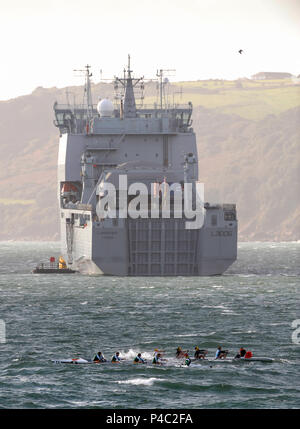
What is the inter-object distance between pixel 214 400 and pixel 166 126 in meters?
64.8

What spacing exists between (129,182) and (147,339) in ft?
127

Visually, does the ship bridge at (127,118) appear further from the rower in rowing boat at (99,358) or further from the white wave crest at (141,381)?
the white wave crest at (141,381)

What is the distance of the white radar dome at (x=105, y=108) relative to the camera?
108000 millimetres

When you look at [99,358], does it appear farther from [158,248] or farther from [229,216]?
[229,216]

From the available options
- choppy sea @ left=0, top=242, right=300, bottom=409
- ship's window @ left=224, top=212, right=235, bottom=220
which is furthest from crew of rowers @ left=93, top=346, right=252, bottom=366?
ship's window @ left=224, top=212, right=235, bottom=220

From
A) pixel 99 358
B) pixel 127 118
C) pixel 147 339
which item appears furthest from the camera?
pixel 127 118

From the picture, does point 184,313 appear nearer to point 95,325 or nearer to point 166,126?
point 95,325

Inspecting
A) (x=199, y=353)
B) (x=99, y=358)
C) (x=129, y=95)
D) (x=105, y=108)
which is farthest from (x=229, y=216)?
(x=99, y=358)

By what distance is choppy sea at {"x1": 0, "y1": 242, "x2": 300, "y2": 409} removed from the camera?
125 feet

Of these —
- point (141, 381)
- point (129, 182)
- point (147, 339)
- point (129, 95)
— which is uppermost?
point (129, 95)

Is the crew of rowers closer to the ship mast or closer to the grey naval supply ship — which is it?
the grey naval supply ship

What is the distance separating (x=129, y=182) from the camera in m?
88.3

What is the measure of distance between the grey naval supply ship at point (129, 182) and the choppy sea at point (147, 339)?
2.22 meters
